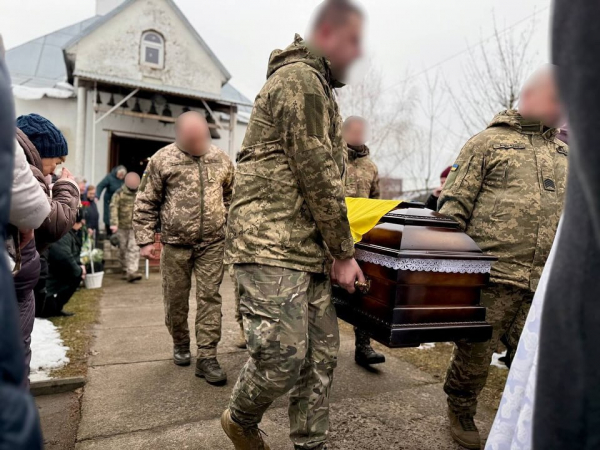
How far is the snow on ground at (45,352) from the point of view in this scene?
3.66m

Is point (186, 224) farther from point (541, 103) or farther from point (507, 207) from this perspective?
point (541, 103)

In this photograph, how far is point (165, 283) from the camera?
12.6 feet

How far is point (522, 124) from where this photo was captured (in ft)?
9.06

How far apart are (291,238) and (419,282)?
61cm

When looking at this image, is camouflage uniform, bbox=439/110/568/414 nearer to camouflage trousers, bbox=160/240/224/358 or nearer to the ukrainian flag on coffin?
the ukrainian flag on coffin

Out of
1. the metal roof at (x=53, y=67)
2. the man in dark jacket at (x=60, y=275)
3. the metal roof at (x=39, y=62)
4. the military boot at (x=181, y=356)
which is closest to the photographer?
the military boot at (x=181, y=356)

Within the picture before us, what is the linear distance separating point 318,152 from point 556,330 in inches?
54.9

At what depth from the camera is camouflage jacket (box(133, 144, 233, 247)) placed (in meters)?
3.79

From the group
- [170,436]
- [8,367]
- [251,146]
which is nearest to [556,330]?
[8,367]

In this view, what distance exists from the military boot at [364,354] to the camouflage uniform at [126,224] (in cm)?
586

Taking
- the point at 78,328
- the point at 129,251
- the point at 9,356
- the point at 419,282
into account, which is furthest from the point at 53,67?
the point at 9,356

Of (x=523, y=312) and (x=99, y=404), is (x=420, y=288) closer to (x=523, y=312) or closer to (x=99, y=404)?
(x=523, y=312)

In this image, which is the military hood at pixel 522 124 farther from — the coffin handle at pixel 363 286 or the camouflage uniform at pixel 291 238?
the coffin handle at pixel 363 286

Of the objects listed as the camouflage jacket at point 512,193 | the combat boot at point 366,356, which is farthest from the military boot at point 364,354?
the camouflage jacket at point 512,193
